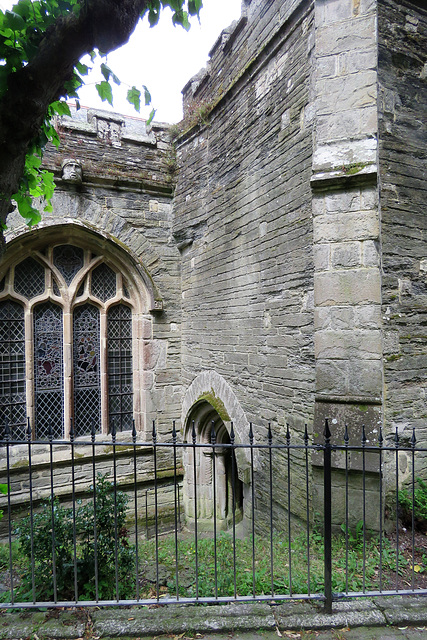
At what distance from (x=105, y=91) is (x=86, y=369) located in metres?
4.94

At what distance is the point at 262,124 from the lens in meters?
4.76

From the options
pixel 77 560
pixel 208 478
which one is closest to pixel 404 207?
pixel 77 560

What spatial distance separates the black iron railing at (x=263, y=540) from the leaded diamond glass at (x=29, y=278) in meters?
3.31

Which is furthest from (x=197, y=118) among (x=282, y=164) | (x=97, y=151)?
(x=282, y=164)

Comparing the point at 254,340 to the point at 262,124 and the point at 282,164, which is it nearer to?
the point at 282,164

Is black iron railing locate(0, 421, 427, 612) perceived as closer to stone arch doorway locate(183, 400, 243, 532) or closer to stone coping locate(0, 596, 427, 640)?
stone coping locate(0, 596, 427, 640)

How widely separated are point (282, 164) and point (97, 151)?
3.66 meters

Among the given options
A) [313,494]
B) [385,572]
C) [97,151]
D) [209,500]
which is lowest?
[209,500]

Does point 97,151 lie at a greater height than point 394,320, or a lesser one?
greater

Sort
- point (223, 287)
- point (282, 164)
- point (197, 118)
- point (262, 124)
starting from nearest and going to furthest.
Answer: point (282, 164), point (262, 124), point (223, 287), point (197, 118)

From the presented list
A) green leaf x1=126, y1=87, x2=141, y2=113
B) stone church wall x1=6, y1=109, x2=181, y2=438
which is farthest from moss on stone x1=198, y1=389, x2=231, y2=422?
green leaf x1=126, y1=87, x2=141, y2=113

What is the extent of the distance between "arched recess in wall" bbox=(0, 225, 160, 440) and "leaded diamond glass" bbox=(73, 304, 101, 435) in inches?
0.7

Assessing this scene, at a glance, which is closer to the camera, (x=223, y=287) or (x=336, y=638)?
(x=336, y=638)

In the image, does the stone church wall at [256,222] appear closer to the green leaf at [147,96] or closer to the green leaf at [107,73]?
the green leaf at [147,96]
